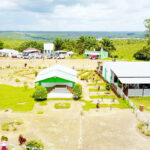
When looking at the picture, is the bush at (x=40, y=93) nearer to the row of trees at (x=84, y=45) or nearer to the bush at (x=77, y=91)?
the bush at (x=77, y=91)

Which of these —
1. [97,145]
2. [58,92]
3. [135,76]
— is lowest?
[97,145]

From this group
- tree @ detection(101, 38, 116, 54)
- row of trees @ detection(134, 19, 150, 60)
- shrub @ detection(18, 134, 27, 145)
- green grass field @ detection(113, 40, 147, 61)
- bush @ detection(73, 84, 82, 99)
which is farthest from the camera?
green grass field @ detection(113, 40, 147, 61)

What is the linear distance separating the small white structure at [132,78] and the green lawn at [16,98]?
11017mm

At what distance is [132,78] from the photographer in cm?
2550

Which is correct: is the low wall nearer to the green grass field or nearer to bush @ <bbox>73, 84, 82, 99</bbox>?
bush @ <bbox>73, 84, 82, 99</bbox>

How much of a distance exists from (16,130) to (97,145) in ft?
22.4

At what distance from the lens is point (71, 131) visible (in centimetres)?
1592

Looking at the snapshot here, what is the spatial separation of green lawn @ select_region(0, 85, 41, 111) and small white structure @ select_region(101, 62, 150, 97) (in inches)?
434

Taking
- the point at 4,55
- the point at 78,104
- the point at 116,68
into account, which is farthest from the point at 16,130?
the point at 4,55

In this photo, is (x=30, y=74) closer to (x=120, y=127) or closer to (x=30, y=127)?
(x=30, y=127)

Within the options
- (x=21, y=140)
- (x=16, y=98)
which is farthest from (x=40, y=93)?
(x=21, y=140)

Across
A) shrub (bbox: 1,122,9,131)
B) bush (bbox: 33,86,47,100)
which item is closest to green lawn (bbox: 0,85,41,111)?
bush (bbox: 33,86,47,100)

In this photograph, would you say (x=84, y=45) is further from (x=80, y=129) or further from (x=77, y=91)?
(x=80, y=129)

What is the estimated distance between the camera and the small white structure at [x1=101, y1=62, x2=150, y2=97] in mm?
24875
